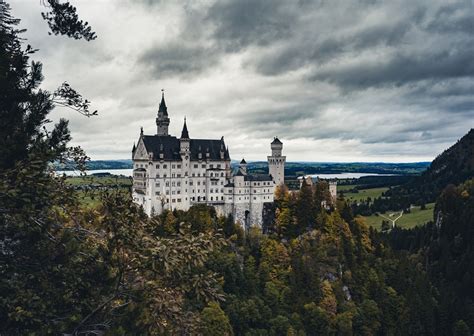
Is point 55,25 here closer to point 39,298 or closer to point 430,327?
point 39,298

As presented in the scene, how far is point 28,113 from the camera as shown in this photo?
615 inches

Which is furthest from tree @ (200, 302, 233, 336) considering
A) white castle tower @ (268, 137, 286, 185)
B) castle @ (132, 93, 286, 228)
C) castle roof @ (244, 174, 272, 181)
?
Result: white castle tower @ (268, 137, 286, 185)

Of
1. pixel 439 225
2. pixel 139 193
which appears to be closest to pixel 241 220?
pixel 139 193

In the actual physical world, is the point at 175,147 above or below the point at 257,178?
above

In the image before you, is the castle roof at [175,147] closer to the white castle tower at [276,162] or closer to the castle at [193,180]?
the castle at [193,180]

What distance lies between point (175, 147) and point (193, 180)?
26.6 feet

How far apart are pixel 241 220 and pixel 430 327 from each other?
42095 millimetres

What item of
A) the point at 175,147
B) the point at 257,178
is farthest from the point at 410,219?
the point at 175,147

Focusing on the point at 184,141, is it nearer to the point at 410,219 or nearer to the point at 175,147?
the point at 175,147

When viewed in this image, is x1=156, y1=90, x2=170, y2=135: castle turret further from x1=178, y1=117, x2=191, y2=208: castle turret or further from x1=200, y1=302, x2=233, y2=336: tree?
x1=200, y1=302, x2=233, y2=336: tree

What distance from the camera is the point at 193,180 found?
94125 millimetres

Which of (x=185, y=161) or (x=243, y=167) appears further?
(x=243, y=167)

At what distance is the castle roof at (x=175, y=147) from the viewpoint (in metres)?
92.0

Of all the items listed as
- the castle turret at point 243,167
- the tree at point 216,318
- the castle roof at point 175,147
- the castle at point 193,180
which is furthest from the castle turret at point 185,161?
the tree at point 216,318
